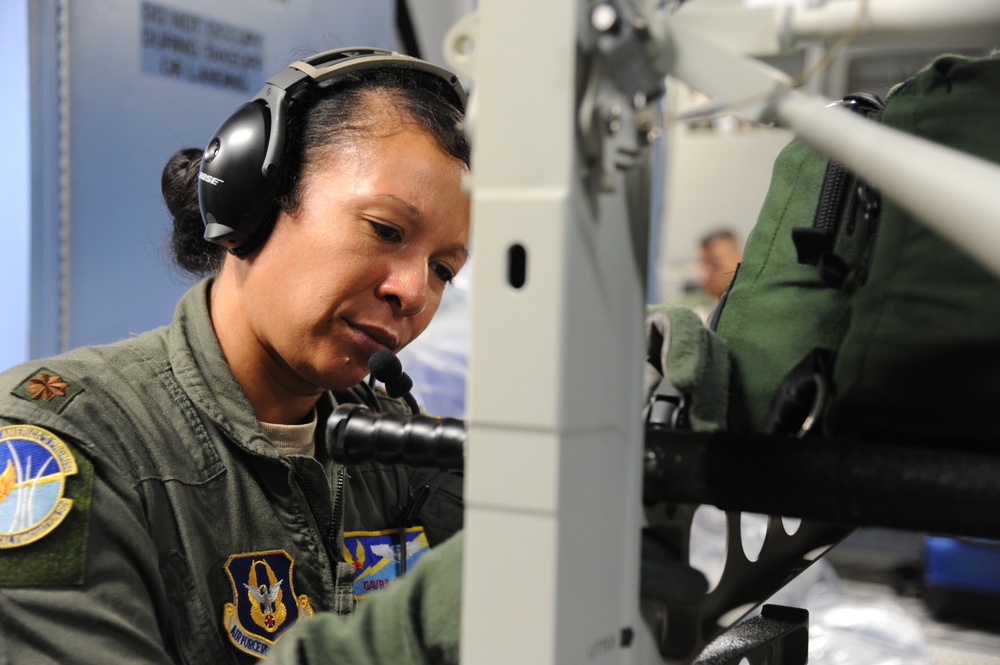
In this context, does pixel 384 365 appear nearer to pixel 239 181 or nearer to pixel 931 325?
pixel 239 181

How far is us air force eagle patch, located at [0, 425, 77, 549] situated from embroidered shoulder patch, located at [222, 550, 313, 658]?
20cm

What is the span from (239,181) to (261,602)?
392 millimetres

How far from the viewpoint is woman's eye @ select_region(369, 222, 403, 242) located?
878mm

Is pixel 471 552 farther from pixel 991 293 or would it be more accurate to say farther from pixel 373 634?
pixel 991 293

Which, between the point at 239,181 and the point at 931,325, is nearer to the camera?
the point at 931,325

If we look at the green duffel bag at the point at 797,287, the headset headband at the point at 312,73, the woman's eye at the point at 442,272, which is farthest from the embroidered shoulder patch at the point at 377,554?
the green duffel bag at the point at 797,287

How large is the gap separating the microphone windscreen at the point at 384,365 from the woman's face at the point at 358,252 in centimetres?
5

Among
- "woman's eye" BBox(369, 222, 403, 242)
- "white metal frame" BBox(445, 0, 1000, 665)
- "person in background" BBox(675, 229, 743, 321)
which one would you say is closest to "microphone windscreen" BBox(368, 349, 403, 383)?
"woman's eye" BBox(369, 222, 403, 242)

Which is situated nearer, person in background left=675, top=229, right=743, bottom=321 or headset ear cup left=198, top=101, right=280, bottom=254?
headset ear cup left=198, top=101, right=280, bottom=254

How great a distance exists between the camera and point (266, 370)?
99 cm

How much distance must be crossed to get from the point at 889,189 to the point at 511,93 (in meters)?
0.18

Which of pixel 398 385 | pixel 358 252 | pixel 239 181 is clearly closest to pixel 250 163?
pixel 239 181

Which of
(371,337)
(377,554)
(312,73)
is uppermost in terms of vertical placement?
(312,73)

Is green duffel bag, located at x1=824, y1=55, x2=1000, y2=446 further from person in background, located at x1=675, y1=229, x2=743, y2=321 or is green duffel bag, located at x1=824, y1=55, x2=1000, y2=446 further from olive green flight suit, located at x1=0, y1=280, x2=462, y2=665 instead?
person in background, located at x1=675, y1=229, x2=743, y2=321
